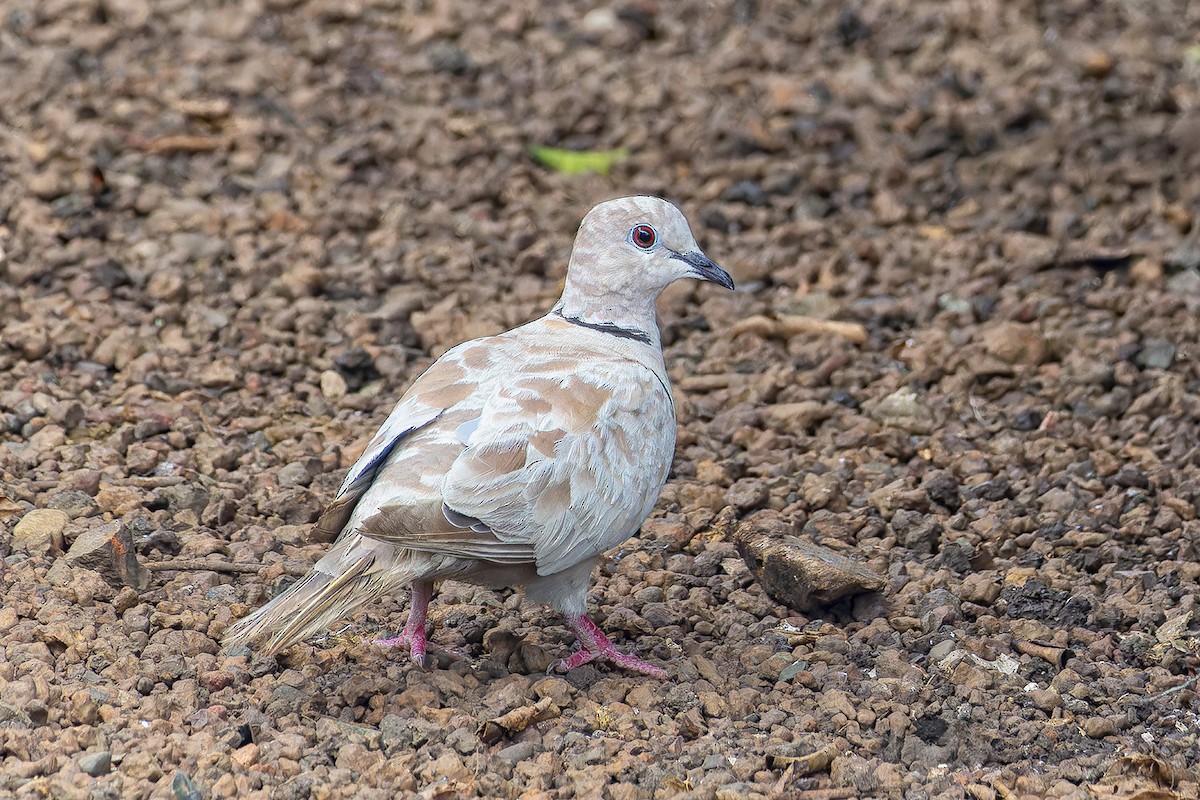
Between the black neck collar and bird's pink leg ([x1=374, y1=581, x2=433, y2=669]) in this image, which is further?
the black neck collar

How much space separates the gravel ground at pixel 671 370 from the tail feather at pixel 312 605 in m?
0.26

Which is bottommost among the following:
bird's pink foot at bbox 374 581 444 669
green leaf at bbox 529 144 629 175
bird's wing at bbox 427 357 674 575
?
bird's pink foot at bbox 374 581 444 669

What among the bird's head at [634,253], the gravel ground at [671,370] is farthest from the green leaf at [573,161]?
the bird's head at [634,253]

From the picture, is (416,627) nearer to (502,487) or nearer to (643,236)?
(502,487)

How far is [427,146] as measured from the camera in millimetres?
8438

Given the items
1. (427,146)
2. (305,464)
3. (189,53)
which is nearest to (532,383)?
(305,464)

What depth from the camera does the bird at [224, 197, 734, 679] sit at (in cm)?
443

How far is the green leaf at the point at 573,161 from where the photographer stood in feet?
27.7

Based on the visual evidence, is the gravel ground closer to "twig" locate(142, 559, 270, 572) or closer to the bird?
"twig" locate(142, 559, 270, 572)

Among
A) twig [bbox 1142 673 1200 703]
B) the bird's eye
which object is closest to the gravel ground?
twig [bbox 1142 673 1200 703]

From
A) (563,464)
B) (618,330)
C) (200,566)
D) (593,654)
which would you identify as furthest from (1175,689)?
(200,566)

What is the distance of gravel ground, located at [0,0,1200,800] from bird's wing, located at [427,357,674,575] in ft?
1.64

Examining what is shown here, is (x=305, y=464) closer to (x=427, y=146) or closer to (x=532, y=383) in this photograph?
(x=532, y=383)

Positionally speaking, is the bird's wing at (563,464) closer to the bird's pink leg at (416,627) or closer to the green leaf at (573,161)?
the bird's pink leg at (416,627)
